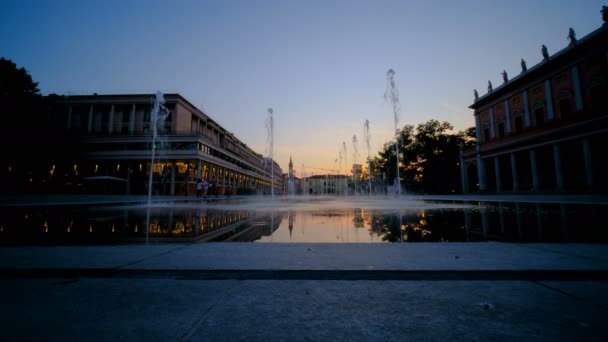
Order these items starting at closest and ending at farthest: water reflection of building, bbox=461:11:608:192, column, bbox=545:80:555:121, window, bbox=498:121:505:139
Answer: water reflection of building, bbox=461:11:608:192 → column, bbox=545:80:555:121 → window, bbox=498:121:505:139

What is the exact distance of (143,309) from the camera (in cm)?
162

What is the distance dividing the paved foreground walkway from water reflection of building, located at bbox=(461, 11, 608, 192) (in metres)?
28.0

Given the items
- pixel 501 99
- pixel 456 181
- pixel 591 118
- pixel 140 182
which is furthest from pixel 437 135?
pixel 140 182

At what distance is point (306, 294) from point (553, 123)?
1413 inches

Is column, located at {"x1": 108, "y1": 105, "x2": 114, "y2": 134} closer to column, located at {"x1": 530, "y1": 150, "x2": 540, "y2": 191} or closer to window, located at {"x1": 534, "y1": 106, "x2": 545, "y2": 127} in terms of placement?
column, located at {"x1": 530, "y1": 150, "x2": 540, "y2": 191}

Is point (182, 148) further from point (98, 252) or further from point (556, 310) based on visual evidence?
point (556, 310)

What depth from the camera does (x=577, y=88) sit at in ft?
84.3

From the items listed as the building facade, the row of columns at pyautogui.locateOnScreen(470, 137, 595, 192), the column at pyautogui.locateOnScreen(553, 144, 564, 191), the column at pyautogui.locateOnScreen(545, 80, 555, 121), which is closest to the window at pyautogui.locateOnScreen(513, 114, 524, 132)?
the row of columns at pyautogui.locateOnScreen(470, 137, 595, 192)

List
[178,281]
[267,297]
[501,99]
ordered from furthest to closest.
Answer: [501,99], [178,281], [267,297]

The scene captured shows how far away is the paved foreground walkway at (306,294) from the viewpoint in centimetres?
134

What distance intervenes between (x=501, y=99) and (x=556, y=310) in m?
43.5

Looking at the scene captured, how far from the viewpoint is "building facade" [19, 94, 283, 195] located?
4606 centimetres

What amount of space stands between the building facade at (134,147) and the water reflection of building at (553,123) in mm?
40697

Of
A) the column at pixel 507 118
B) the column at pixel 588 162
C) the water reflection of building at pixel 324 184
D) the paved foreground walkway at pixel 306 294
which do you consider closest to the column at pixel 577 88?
the column at pixel 588 162
